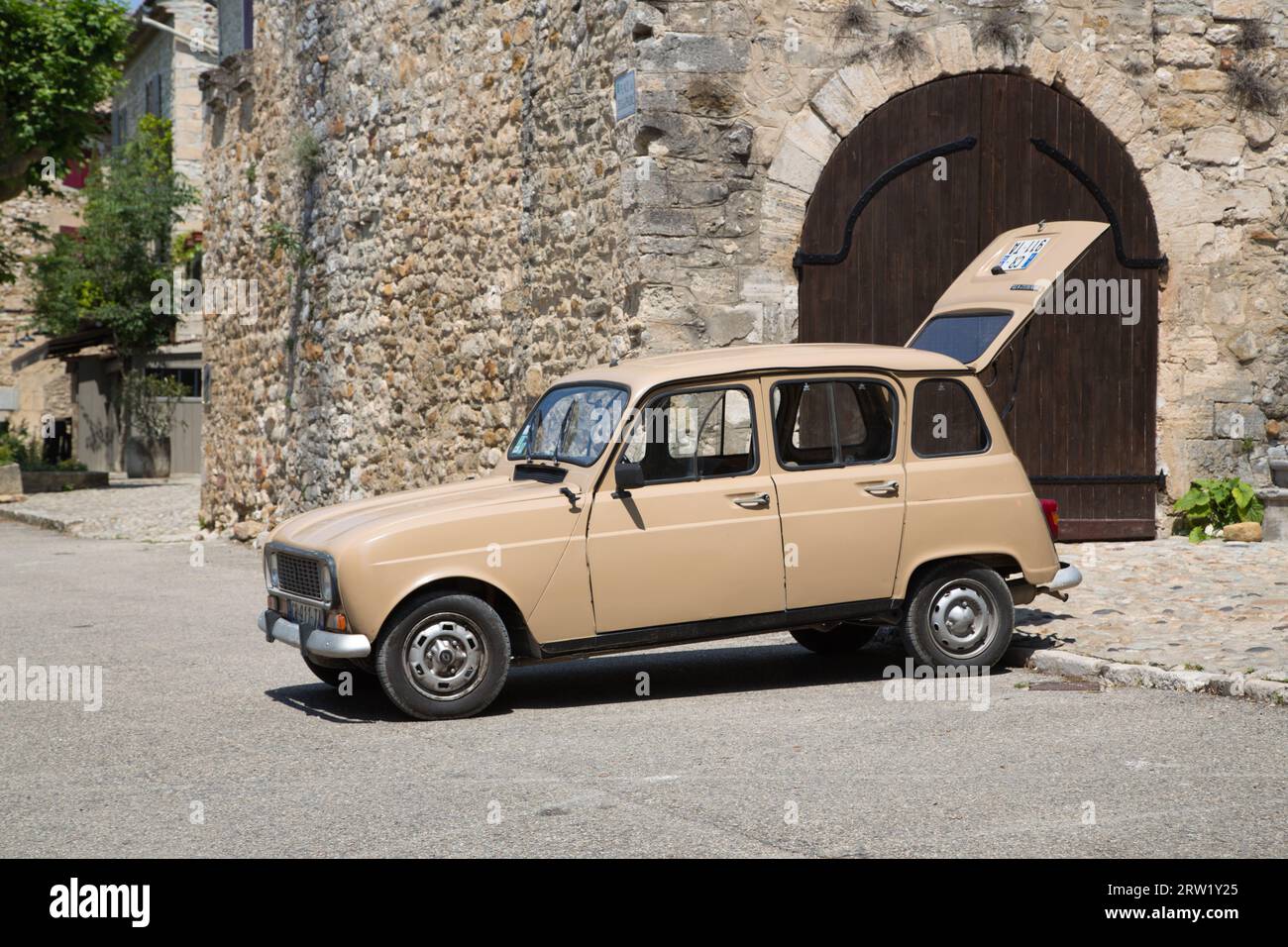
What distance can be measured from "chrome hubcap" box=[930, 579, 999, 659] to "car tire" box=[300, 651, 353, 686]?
296 cm

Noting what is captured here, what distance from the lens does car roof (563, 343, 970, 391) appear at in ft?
24.4

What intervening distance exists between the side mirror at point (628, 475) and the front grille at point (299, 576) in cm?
139

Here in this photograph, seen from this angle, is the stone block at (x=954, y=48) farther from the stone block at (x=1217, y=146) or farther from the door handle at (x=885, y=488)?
the door handle at (x=885, y=488)

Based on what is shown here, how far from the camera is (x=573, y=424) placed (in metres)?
7.62

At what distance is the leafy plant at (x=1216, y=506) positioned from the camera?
1240 cm

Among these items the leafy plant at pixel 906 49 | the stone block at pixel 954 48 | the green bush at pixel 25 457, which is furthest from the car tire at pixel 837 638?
the green bush at pixel 25 457

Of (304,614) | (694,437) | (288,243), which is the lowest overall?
(304,614)

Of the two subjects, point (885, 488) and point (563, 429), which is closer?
point (885, 488)

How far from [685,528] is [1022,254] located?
9.42ft

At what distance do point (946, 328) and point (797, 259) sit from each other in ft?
9.85

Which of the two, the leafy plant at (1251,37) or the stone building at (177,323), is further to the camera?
the stone building at (177,323)

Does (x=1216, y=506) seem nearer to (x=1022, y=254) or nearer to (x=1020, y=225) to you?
(x=1020, y=225)

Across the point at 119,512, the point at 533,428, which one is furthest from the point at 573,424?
the point at 119,512

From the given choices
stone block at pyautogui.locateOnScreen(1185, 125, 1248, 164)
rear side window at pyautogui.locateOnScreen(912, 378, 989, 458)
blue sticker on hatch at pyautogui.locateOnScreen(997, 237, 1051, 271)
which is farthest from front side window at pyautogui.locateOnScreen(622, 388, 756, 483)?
stone block at pyautogui.locateOnScreen(1185, 125, 1248, 164)
